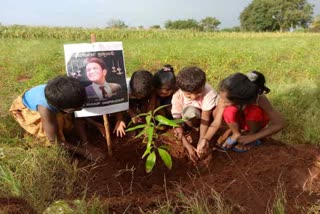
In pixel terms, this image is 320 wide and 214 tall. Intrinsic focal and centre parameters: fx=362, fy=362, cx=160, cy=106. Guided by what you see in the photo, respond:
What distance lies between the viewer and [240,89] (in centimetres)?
294

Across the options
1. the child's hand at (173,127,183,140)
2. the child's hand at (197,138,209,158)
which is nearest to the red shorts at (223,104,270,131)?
the child's hand at (197,138,209,158)

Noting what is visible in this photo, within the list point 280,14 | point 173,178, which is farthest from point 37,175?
point 280,14

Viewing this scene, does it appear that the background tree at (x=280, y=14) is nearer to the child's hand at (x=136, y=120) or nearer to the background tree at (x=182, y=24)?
the background tree at (x=182, y=24)

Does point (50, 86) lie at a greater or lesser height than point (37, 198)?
greater

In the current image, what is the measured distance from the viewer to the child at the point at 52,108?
2.81 meters

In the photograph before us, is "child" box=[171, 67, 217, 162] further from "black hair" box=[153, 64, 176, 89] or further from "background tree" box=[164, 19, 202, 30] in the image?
"background tree" box=[164, 19, 202, 30]

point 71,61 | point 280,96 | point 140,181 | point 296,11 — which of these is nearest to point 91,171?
point 140,181

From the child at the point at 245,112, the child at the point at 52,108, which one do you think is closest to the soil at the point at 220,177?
the child at the point at 245,112

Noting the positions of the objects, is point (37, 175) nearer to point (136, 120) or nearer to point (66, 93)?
point (66, 93)

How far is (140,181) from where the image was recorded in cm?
→ 303

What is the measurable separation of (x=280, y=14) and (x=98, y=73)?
194 feet

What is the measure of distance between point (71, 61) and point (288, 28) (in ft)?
195

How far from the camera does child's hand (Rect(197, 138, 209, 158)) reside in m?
3.13

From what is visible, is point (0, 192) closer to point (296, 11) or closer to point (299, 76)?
point (299, 76)
